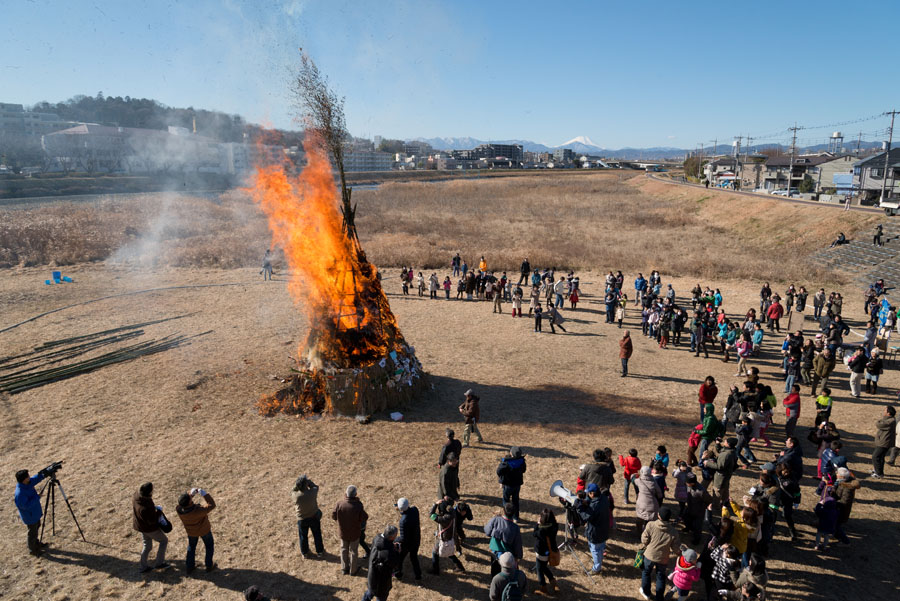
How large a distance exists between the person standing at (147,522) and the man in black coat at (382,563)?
3.85 m

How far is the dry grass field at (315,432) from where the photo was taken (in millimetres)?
8344

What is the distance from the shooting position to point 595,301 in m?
27.4

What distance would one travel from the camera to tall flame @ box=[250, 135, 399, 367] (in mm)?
14688

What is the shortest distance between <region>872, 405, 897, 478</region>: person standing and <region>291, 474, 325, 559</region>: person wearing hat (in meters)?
12.1

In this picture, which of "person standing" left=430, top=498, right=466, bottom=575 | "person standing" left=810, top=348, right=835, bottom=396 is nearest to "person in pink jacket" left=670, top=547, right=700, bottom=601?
"person standing" left=430, top=498, right=466, bottom=575

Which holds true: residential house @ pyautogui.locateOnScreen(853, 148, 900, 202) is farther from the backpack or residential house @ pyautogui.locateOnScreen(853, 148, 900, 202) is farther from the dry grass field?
the backpack

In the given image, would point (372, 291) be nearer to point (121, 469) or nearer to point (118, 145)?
point (121, 469)

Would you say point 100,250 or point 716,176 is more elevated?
point 716,176

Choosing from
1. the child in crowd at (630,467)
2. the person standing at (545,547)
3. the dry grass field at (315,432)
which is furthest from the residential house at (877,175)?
the person standing at (545,547)

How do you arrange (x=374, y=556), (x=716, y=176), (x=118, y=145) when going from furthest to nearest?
(x=716, y=176)
(x=118, y=145)
(x=374, y=556)

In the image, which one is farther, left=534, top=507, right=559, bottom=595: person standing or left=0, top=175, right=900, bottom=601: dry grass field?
left=0, top=175, right=900, bottom=601: dry grass field

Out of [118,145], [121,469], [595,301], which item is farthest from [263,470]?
[118,145]

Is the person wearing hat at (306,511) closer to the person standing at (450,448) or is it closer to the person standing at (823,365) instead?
the person standing at (450,448)

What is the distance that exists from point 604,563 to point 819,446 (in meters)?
6.82
